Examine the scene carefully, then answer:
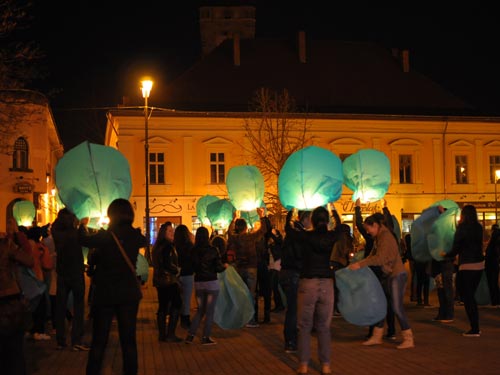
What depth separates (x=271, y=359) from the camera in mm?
10352

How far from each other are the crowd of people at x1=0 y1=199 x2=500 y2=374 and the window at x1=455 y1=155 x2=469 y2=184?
3305cm

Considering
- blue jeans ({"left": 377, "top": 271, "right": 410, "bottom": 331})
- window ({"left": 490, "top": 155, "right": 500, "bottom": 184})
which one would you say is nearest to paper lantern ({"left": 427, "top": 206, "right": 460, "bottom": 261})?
blue jeans ({"left": 377, "top": 271, "right": 410, "bottom": 331})

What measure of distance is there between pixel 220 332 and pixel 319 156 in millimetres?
3719

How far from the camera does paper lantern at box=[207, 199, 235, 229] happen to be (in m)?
21.2

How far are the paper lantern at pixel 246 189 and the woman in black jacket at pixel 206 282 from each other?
19.2 feet

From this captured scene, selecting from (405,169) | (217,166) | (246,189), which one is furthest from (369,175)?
(405,169)

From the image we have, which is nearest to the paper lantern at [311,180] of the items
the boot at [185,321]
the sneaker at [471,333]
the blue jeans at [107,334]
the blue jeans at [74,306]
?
the sneaker at [471,333]

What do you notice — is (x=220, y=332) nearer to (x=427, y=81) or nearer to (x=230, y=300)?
(x=230, y=300)

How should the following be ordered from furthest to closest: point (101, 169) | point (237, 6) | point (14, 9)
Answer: point (237, 6) → point (14, 9) → point (101, 169)

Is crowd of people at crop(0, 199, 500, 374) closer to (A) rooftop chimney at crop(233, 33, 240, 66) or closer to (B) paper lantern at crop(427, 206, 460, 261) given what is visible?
(B) paper lantern at crop(427, 206, 460, 261)

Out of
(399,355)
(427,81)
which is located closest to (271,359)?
(399,355)

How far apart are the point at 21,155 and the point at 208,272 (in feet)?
120

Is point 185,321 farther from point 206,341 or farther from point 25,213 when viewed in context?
point 25,213

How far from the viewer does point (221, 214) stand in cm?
2125
